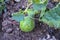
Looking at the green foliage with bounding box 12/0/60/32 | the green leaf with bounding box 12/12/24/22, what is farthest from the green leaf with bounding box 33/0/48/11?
the green leaf with bounding box 12/12/24/22

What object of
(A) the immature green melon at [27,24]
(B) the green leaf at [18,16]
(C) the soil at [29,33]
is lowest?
(C) the soil at [29,33]

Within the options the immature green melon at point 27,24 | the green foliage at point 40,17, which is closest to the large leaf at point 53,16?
the green foliage at point 40,17

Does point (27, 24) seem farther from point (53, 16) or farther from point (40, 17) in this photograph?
point (53, 16)

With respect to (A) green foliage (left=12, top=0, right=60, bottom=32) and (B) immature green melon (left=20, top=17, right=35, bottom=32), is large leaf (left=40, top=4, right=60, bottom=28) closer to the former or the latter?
(A) green foliage (left=12, top=0, right=60, bottom=32)

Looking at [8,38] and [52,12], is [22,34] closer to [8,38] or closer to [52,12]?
[8,38]

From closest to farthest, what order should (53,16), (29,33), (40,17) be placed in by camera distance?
(53,16) → (40,17) → (29,33)

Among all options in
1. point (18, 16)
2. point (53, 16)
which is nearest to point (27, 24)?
point (18, 16)

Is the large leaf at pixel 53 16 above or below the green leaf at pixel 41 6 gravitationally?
below

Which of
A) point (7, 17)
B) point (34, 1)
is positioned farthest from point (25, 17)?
point (7, 17)

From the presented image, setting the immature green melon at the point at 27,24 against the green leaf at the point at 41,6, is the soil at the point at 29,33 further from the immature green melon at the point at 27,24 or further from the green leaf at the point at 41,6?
the green leaf at the point at 41,6
